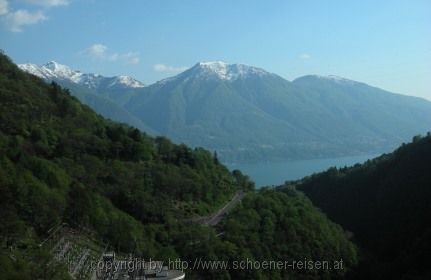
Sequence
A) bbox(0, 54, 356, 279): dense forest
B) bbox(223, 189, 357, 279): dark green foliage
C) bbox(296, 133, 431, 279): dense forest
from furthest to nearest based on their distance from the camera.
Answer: bbox(296, 133, 431, 279): dense forest < bbox(223, 189, 357, 279): dark green foliage < bbox(0, 54, 356, 279): dense forest

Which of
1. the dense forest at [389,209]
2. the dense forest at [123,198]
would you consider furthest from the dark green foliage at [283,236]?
the dense forest at [389,209]

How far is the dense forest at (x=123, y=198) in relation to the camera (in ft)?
87.7

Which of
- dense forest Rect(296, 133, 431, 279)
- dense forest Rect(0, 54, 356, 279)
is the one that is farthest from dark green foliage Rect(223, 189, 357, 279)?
dense forest Rect(296, 133, 431, 279)

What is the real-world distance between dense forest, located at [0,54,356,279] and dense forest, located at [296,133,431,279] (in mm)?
4092

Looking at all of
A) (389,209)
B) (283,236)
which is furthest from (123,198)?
(389,209)

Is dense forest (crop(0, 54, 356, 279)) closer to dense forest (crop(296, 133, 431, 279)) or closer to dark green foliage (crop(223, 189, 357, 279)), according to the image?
dark green foliage (crop(223, 189, 357, 279))

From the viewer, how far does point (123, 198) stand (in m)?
35.6

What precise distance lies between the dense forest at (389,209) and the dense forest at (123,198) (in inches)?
161

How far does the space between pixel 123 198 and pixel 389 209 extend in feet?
89.8

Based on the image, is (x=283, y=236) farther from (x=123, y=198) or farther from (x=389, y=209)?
(x=389, y=209)

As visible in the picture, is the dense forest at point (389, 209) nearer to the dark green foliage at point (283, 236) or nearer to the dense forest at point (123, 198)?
the dark green foliage at point (283, 236)

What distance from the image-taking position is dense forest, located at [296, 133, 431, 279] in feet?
138

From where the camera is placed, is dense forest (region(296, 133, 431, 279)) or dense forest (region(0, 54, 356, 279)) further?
dense forest (region(296, 133, 431, 279))

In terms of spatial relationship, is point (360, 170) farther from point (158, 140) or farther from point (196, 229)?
point (196, 229)
